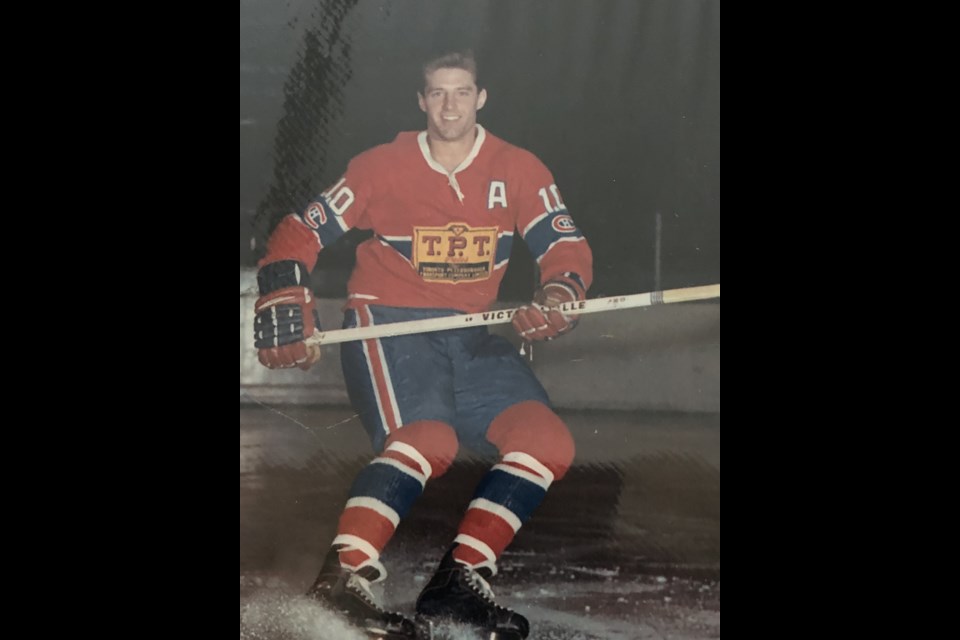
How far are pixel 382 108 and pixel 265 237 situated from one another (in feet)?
1.39

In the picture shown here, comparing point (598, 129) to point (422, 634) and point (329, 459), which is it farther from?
point (422, 634)

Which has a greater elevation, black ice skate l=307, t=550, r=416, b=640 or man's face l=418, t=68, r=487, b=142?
man's face l=418, t=68, r=487, b=142

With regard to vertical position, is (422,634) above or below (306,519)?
below

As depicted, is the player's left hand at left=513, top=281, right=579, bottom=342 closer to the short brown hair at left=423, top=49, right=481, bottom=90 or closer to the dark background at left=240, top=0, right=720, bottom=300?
the dark background at left=240, top=0, right=720, bottom=300

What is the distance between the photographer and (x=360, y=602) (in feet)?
7.50

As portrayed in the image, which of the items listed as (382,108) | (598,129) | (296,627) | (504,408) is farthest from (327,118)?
(296,627)

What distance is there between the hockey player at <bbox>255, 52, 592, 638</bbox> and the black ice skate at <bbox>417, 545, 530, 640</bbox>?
203 mm

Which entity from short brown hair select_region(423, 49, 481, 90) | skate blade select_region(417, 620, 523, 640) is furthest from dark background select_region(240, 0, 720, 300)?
skate blade select_region(417, 620, 523, 640)

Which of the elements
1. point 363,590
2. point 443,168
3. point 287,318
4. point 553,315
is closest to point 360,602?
point 363,590

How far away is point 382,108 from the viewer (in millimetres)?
2375

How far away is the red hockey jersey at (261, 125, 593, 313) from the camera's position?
238 centimetres

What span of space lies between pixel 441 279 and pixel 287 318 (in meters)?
0.39

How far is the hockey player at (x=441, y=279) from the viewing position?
7.72ft

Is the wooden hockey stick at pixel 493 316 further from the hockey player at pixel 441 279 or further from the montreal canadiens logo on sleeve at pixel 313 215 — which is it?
the montreal canadiens logo on sleeve at pixel 313 215
